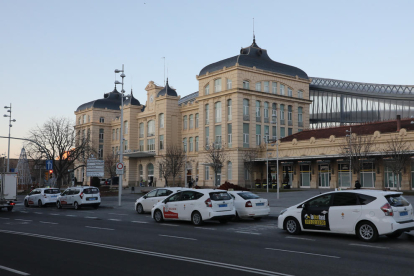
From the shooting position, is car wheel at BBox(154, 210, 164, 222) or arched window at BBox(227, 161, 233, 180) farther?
arched window at BBox(227, 161, 233, 180)

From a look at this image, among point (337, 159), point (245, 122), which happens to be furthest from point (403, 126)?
point (245, 122)

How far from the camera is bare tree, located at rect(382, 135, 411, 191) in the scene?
39.9m

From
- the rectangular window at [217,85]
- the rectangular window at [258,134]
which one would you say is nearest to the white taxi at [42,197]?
the rectangular window at [217,85]

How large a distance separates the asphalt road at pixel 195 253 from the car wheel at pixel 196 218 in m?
1.47

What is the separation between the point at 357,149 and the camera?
44.2 meters

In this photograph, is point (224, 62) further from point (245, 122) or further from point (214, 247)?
point (214, 247)

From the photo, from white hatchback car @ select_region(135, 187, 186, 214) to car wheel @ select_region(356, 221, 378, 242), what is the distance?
11885mm

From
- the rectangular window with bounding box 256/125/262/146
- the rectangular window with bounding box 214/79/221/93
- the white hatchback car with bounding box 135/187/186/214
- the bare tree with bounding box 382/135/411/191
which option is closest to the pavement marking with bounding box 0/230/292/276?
the white hatchback car with bounding box 135/187/186/214

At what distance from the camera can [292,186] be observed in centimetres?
5359

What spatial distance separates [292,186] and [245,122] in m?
11.0

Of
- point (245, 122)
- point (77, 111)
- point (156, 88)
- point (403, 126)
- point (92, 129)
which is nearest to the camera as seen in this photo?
point (403, 126)

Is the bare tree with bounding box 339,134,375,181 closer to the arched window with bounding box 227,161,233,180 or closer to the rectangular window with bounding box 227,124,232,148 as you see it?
the arched window with bounding box 227,161,233,180

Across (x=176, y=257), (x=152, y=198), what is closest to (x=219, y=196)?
(x=152, y=198)

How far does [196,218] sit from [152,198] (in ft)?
20.7
